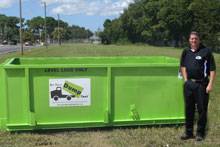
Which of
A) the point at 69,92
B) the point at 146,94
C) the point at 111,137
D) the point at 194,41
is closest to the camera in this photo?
the point at 194,41

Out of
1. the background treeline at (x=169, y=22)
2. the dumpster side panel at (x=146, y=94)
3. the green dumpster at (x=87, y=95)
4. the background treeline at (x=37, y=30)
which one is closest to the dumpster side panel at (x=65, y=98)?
the green dumpster at (x=87, y=95)

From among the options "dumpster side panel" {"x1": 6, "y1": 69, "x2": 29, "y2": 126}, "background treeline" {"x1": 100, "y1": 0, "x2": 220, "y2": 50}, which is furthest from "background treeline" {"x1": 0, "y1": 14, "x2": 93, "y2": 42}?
"dumpster side panel" {"x1": 6, "y1": 69, "x2": 29, "y2": 126}

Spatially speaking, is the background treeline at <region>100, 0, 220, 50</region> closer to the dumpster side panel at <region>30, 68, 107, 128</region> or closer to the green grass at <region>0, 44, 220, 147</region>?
the green grass at <region>0, 44, 220, 147</region>

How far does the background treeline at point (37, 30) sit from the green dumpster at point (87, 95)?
12396cm

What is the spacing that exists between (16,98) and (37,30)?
149 m

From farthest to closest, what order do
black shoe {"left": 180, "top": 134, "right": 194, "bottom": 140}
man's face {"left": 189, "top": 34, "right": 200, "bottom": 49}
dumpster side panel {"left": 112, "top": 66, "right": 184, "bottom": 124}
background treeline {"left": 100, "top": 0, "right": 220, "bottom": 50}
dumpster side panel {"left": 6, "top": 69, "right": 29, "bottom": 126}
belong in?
1. background treeline {"left": 100, "top": 0, "right": 220, "bottom": 50}
2. dumpster side panel {"left": 112, "top": 66, "right": 184, "bottom": 124}
3. dumpster side panel {"left": 6, "top": 69, "right": 29, "bottom": 126}
4. black shoe {"left": 180, "top": 134, "right": 194, "bottom": 140}
5. man's face {"left": 189, "top": 34, "right": 200, "bottom": 49}

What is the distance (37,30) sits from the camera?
155m

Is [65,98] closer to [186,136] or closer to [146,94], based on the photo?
[146,94]

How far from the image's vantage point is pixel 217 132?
8055 mm

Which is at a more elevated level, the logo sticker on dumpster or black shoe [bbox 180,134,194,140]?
the logo sticker on dumpster

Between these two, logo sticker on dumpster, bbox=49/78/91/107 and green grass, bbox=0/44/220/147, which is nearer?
green grass, bbox=0/44/220/147

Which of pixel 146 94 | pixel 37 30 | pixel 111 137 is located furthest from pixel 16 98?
pixel 37 30

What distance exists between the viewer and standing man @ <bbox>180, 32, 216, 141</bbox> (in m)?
7.20

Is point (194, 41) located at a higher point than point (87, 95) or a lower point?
higher
